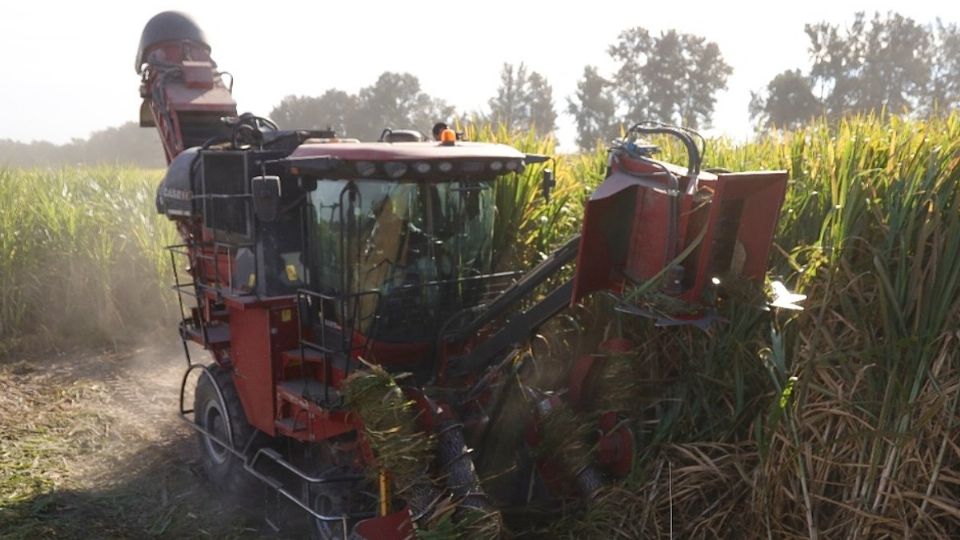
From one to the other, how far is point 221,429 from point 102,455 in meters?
1.34

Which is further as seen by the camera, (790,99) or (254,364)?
(790,99)

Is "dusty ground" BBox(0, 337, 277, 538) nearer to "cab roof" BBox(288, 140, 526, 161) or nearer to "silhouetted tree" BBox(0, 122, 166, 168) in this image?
"cab roof" BBox(288, 140, 526, 161)

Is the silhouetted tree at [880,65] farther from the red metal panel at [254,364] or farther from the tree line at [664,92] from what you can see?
the red metal panel at [254,364]

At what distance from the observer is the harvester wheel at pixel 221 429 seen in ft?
17.9

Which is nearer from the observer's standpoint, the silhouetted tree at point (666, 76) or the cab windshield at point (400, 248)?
the cab windshield at point (400, 248)

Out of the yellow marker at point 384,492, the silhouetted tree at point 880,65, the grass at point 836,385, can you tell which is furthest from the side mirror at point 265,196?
the silhouetted tree at point 880,65

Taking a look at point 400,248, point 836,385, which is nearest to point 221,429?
point 400,248

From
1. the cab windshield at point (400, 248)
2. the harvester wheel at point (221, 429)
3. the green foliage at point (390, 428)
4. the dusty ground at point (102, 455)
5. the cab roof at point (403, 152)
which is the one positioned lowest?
the dusty ground at point (102, 455)

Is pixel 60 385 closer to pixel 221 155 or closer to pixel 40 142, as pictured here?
pixel 221 155

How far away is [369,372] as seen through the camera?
4078mm

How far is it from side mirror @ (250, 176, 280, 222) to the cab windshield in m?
0.32

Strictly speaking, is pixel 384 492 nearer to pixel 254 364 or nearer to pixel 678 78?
pixel 254 364

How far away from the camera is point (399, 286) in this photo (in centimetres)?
455

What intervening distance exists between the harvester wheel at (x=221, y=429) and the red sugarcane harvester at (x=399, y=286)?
0.05 feet
